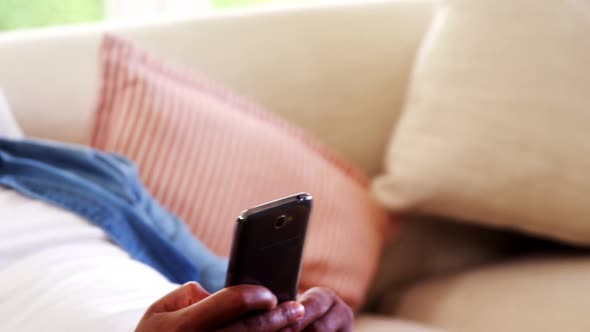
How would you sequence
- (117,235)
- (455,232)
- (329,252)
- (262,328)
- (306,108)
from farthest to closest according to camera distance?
(455,232), (306,108), (329,252), (117,235), (262,328)

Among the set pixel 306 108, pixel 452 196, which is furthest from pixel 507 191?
pixel 306 108

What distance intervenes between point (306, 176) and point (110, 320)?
1.66 feet

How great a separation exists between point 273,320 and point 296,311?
0.03 m

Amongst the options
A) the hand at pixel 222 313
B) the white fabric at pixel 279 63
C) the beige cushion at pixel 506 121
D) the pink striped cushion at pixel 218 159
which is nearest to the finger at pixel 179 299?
the hand at pixel 222 313

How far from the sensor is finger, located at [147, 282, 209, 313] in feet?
1.85

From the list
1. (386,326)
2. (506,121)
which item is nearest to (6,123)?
(386,326)

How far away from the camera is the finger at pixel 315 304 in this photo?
2.03 feet

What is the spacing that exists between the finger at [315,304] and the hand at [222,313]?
50 mm

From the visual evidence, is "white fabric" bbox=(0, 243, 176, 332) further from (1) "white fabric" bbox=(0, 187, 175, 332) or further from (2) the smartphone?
(2) the smartphone

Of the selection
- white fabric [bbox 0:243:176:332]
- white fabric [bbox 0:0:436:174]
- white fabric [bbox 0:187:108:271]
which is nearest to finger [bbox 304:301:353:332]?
white fabric [bbox 0:243:176:332]

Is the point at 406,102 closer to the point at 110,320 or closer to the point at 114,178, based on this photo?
the point at 114,178

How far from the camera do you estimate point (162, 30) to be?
1099 millimetres

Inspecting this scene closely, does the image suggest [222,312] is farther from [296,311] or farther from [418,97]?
[418,97]

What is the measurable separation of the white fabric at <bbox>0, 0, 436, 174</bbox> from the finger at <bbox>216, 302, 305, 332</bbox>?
0.54 meters
